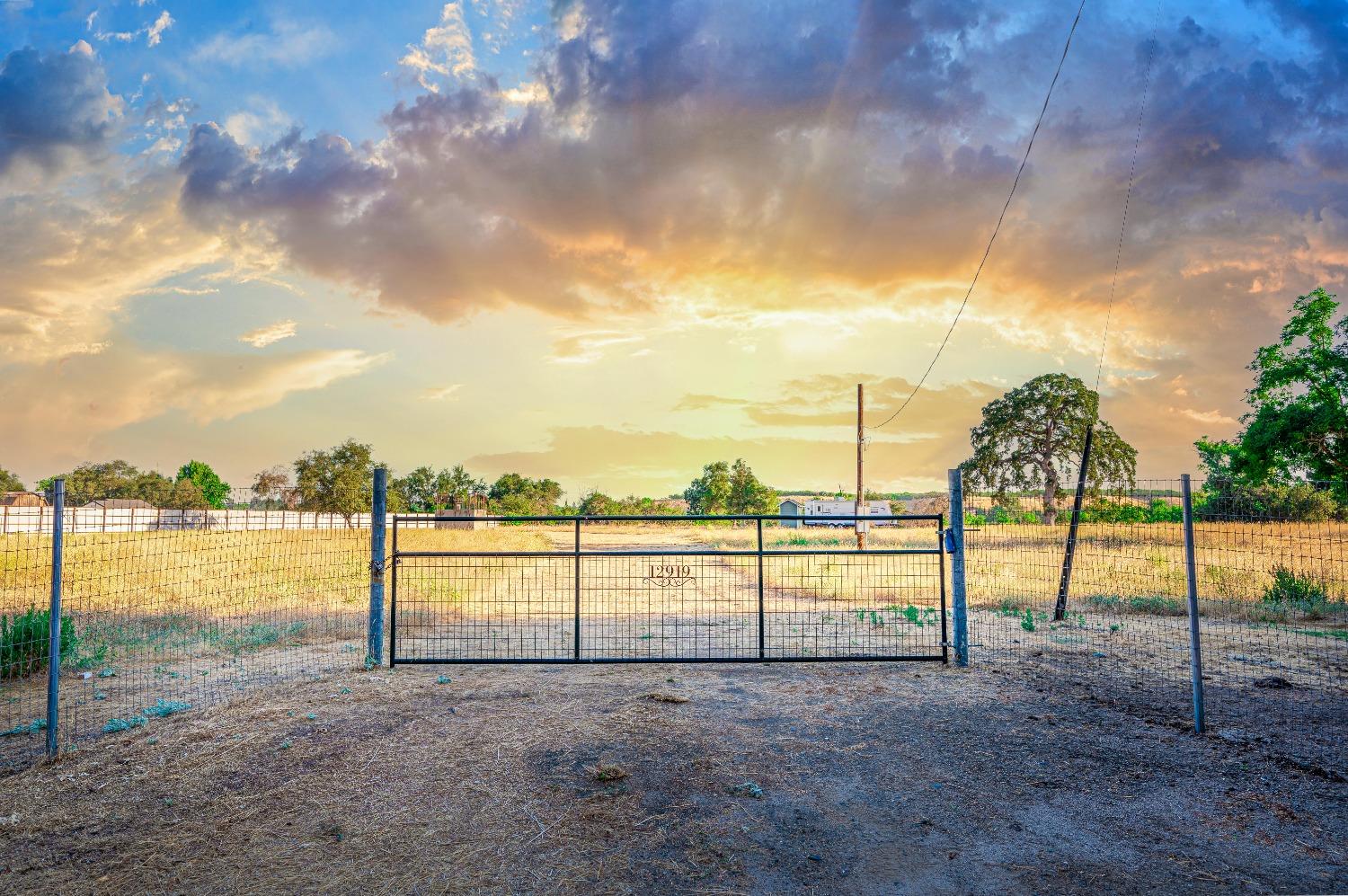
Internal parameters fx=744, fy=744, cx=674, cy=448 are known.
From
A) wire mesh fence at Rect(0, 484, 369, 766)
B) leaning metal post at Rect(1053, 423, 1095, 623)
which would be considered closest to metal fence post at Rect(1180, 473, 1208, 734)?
leaning metal post at Rect(1053, 423, 1095, 623)

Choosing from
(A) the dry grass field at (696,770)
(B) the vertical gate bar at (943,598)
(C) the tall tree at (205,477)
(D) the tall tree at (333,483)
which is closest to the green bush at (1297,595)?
(A) the dry grass field at (696,770)

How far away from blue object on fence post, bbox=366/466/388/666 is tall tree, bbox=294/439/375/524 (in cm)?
4387

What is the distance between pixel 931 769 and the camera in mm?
5270

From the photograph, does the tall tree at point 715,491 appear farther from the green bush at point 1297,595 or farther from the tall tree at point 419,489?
the green bush at point 1297,595

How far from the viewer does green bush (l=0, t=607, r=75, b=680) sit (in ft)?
27.7

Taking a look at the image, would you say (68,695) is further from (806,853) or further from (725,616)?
(725,616)

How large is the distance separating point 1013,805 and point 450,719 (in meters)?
4.40

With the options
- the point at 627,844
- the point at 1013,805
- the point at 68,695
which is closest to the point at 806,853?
the point at 627,844

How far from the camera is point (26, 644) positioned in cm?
862

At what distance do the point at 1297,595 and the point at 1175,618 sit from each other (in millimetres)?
2592

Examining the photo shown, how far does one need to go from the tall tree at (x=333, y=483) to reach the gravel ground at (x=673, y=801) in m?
46.2

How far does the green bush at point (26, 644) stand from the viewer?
8.45 meters

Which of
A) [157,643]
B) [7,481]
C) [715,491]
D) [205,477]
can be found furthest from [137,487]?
[157,643]

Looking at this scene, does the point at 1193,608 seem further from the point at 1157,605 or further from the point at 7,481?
the point at 7,481
